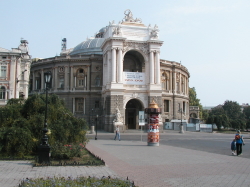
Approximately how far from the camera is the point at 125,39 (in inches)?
2090

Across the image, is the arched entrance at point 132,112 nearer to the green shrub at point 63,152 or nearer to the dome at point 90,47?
the dome at point 90,47

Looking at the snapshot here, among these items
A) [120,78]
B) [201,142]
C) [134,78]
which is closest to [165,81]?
[134,78]

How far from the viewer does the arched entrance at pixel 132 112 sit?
56219mm

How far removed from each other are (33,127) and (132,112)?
132 feet

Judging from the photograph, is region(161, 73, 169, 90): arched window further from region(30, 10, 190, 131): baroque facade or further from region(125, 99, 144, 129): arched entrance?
region(125, 99, 144, 129): arched entrance

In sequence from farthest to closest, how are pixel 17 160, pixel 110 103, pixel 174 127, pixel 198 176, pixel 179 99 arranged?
pixel 179 99 < pixel 174 127 < pixel 110 103 < pixel 17 160 < pixel 198 176

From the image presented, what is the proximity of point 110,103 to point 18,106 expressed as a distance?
3220 centimetres

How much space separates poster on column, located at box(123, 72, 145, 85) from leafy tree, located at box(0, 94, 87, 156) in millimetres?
31925

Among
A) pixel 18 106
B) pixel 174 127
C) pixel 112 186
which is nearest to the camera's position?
pixel 112 186

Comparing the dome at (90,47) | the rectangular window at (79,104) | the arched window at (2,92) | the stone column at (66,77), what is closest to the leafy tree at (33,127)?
the arched window at (2,92)

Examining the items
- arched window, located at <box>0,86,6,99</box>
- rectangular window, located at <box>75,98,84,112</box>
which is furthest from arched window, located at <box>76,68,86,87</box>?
arched window, located at <box>0,86,6,99</box>

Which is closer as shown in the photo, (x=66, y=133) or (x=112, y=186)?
(x=112, y=186)

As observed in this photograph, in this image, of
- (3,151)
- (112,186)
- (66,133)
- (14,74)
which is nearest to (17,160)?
(3,151)

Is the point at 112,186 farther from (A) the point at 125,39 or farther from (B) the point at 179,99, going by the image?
(B) the point at 179,99
